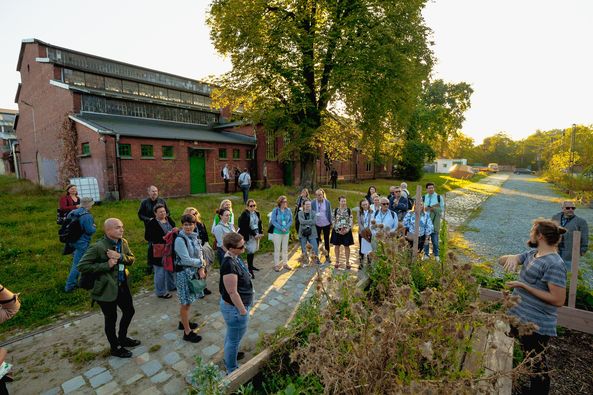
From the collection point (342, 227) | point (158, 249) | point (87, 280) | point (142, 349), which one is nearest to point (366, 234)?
point (342, 227)

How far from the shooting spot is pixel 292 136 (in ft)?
59.5

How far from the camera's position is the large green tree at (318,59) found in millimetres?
14930

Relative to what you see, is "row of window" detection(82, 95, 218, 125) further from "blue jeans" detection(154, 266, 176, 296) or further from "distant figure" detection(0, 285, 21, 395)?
"distant figure" detection(0, 285, 21, 395)

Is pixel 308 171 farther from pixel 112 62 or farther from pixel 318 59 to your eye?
pixel 112 62

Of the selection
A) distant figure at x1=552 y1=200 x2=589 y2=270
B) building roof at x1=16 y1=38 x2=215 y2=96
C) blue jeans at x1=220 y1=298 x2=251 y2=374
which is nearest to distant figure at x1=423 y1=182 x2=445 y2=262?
distant figure at x1=552 y1=200 x2=589 y2=270

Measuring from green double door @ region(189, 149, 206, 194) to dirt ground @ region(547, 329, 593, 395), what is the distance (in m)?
19.6

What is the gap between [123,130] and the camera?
17.4 meters

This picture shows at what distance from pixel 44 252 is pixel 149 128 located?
13.1 meters

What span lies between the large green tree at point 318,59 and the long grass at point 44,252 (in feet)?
19.7

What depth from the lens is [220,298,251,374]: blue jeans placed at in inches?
144

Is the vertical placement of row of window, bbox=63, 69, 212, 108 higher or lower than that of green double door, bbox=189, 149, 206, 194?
higher

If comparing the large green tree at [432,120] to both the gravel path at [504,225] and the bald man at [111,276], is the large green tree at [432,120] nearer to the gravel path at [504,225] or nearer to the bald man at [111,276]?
the gravel path at [504,225]

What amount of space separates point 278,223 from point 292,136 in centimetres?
1140

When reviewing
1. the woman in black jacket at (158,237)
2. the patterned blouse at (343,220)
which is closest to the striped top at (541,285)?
the patterned blouse at (343,220)
